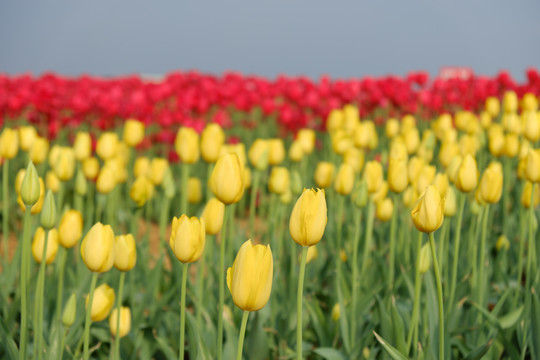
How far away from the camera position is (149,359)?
2279 millimetres

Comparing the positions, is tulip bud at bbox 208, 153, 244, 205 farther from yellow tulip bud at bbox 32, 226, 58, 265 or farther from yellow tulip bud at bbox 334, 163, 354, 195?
yellow tulip bud at bbox 334, 163, 354, 195

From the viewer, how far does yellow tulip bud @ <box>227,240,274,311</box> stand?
3.98 ft

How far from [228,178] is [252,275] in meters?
0.41

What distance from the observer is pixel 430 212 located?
153 cm

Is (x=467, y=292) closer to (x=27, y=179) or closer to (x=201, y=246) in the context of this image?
(x=201, y=246)

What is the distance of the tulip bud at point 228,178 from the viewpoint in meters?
1.56

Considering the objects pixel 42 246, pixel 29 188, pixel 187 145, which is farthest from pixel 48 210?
pixel 187 145

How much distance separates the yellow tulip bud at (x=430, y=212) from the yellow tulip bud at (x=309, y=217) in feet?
1.08

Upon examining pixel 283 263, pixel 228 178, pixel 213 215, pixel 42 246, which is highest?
pixel 228 178

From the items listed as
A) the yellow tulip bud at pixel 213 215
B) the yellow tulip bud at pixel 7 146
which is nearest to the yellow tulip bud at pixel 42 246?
the yellow tulip bud at pixel 213 215

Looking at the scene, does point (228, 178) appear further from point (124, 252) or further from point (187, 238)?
point (124, 252)

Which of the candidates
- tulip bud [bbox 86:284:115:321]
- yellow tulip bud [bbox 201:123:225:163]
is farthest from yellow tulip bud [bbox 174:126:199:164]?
tulip bud [bbox 86:284:115:321]

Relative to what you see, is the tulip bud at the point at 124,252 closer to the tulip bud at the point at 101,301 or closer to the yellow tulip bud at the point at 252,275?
the tulip bud at the point at 101,301

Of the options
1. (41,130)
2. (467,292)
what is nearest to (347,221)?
(467,292)
